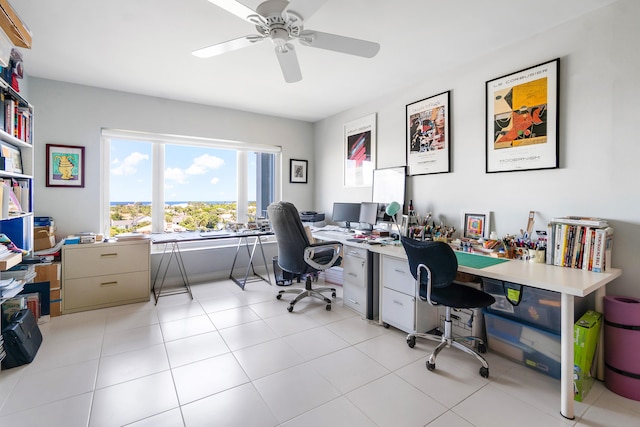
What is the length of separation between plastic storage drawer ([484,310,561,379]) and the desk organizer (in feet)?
0.86

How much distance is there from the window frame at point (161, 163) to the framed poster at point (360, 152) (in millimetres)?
1129

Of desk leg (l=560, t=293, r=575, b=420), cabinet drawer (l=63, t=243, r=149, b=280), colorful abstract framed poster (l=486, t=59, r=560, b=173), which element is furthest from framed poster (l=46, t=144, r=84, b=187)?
desk leg (l=560, t=293, r=575, b=420)

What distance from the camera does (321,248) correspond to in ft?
9.56

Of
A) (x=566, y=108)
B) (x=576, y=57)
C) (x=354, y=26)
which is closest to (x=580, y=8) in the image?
(x=576, y=57)

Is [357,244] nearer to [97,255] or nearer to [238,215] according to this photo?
[238,215]

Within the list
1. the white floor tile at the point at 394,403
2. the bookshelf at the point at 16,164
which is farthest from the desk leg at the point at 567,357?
the bookshelf at the point at 16,164

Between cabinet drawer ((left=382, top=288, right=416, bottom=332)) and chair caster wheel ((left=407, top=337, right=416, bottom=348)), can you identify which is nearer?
chair caster wheel ((left=407, top=337, right=416, bottom=348))

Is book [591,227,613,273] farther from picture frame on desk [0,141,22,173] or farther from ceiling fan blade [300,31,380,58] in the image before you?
picture frame on desk [0,141,22,173]

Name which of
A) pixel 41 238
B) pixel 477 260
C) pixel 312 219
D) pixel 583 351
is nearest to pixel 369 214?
pixel 312 219

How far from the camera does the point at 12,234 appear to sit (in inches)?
90.5

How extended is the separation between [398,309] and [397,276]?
0.28m

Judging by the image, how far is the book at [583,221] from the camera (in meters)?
1.84

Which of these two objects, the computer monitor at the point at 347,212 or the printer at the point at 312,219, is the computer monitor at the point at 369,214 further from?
the printer at the point at 312,219

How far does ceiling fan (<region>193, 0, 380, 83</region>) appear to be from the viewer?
157 centimetres
